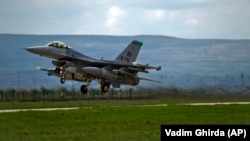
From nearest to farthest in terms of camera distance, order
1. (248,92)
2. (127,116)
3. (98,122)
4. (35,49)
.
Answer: (98,122) → (127,116) → (35,49) → (248,92)

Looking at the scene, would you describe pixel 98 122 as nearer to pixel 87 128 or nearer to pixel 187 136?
pixel 87 128

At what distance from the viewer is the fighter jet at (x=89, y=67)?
49750mm

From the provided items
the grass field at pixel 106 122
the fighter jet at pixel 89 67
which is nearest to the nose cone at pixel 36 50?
the fighter jet at pixel 89 67

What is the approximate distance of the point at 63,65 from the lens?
50125 millimetres

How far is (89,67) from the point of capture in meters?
51.0

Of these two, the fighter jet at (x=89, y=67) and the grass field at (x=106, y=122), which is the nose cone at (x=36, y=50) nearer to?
the fighter jet at (x=89, y=67)

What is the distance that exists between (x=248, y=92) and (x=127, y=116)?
71.3 feet

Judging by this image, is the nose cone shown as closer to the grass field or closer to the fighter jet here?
the fighter jet

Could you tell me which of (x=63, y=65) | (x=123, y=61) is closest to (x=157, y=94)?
(x=123, y=61)

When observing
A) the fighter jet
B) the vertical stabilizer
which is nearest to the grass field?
the fighter jet

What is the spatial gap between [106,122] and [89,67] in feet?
70.7

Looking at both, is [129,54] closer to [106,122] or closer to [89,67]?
[89,67]

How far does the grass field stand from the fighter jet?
1341cm

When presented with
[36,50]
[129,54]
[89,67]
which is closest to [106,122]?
[36,50]
